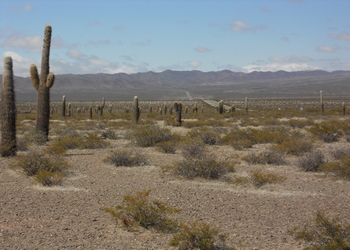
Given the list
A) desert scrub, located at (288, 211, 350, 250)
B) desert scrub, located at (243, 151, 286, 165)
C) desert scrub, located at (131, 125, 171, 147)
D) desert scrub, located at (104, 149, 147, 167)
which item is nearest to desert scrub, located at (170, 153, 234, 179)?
desert scrub, located at (104, 149, 147, 167)

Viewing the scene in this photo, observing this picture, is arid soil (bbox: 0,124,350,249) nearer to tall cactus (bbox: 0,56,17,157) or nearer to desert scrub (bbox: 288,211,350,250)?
desert scrub (bbox: 288,211,350,250)

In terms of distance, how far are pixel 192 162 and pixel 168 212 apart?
14.0 ft

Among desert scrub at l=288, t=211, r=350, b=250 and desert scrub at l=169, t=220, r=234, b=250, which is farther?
desert scrub at l=169, t=220, r=234, b=250

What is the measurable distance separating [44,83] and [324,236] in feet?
47.1

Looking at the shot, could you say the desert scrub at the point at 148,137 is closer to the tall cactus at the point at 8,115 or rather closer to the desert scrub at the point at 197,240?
the tall cactus at the point at 8,115

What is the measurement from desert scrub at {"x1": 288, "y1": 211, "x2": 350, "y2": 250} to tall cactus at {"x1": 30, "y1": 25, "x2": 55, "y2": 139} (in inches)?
534

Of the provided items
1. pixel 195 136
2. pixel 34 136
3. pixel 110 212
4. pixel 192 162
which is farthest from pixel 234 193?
pixel 34 136

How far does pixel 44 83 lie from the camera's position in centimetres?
1867

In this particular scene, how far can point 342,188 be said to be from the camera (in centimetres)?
1055

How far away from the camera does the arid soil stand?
23.4ft

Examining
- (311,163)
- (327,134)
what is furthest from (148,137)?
(327,134)

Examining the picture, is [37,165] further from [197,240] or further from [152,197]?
[197,240]

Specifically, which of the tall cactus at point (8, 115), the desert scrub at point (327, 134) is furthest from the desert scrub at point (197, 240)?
the desert scrub at point (327, 134)

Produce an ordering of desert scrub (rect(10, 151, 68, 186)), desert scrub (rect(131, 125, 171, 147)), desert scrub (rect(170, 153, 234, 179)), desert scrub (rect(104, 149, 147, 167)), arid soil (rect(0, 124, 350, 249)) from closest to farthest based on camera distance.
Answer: arid soil (rect(0, 124, 350, 249)) → desert scrub (rect(170, 153, 234, 179)) → desert scrub (rect(10, 151, 68, 186)) → desert scrub (rect(104, 149, 147, 167)) → desert scrub (rect(131, 125, 171, 147))
